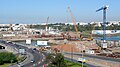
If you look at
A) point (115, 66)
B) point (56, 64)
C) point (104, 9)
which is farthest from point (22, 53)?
point (104, 9)

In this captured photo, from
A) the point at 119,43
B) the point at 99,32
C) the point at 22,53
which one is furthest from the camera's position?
the point at 99,32

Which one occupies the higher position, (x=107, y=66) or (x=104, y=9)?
(x=104, y=9)

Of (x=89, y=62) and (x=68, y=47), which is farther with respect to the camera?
(x=68, y=47)

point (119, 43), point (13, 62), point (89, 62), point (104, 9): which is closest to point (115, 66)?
point (89, 62)

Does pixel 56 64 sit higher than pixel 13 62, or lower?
higher

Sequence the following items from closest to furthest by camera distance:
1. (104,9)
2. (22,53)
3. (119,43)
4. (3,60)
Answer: (3,60) → (22,53) → (119,43) → (104,9)

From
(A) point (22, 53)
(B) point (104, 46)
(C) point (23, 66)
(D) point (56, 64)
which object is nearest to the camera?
(D) point (56, 64)

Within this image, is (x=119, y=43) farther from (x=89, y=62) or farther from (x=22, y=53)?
(x=89, y=62)

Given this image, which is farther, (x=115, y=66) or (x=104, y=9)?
(x=104, y=9)

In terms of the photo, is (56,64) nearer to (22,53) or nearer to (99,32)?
(22,53)

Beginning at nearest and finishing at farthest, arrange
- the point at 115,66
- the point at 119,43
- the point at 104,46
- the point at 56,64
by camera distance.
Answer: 1. the point at 56,64
2. the point at 115,66
3. the point at 104,46
4. the point at 119,43
